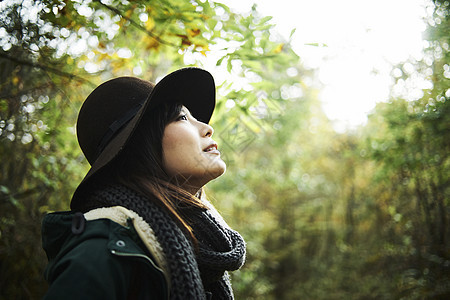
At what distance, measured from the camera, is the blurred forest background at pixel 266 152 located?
2234 mm

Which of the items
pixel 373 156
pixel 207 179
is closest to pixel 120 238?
pixel 207 179

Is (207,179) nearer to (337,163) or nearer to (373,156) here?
(373,156)

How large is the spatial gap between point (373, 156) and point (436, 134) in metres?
0.73

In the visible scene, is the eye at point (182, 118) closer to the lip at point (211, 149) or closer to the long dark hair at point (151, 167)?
the long dark hair at point (151, 167)

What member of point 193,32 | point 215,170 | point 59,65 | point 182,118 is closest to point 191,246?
point 215,170

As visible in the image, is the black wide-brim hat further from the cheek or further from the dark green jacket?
the dark green jacket

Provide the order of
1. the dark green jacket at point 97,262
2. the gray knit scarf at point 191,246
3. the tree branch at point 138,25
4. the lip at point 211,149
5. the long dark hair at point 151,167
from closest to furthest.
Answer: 1. the dark green jacket at point 97,262
2. the gray knit scarf at point 191,246
3. the long dark hair at point 151,167
4. the lip at point 211,149
5. the tree branch at point 138,25

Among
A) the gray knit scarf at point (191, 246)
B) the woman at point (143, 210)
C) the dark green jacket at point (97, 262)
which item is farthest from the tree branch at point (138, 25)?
the dark green jacket at point (97, 262)

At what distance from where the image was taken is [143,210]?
137cm

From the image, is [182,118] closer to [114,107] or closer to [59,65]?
[114,107]

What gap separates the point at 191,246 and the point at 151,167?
0.38 m

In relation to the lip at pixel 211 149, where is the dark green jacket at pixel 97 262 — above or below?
below

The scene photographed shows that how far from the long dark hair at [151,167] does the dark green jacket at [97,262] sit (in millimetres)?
242

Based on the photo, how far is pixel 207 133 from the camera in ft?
5.63
